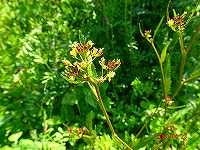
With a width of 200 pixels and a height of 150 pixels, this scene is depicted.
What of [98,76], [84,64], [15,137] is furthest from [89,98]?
[84,64]

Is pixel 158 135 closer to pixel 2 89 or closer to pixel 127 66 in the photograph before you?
pixel 127 66

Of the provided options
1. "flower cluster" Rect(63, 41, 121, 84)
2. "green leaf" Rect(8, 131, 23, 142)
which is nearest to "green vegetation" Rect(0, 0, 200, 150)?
"green leaf" Rect(8, 131, 23, 142)

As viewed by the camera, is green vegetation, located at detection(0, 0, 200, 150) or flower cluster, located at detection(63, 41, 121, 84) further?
green vegetation, located at detection(0, 0, 200, 150)

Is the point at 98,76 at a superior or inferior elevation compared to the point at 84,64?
superior

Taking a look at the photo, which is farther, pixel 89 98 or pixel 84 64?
pixel 89 98

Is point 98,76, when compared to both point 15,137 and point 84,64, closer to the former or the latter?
point 15,137

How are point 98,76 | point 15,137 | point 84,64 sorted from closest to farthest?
1. point 84,64
2. point 98,76
3. point 15,137

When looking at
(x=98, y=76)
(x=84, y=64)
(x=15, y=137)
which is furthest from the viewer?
(x=15, y=137)

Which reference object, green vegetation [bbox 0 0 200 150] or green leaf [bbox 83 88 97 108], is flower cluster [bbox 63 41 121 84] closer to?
green vegetation [bbox 0 0 200 150]
